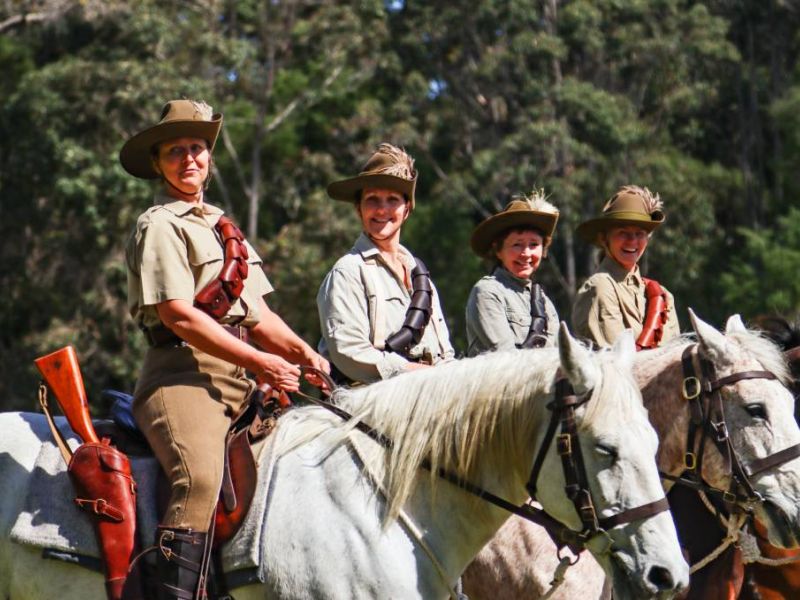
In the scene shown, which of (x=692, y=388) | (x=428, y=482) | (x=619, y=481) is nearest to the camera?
(x=619, y=481)

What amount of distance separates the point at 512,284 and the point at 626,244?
89cm

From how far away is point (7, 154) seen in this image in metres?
33.4

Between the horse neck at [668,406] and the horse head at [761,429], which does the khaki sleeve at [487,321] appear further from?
the horse head at [761,429]

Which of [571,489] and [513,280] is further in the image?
[513,280]

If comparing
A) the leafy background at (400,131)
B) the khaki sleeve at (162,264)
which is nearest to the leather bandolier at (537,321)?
the khaki sleeve at (162,264)

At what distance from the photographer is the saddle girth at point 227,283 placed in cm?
630

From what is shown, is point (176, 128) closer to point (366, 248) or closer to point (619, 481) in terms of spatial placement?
point (366, 248)

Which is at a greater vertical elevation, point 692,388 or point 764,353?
point 764,353

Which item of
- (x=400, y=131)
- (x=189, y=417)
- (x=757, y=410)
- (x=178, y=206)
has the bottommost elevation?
(x=757, y=410)

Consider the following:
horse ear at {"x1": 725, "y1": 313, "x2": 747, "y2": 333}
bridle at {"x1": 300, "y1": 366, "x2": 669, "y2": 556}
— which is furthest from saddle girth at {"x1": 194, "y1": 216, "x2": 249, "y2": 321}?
horse ear at {"x1": 725, "y1": 313, "x2": 747, "y2": 333}

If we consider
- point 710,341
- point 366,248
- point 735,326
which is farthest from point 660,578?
point 366,248

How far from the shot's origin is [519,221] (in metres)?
9.18

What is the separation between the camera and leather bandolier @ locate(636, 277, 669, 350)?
9102mm

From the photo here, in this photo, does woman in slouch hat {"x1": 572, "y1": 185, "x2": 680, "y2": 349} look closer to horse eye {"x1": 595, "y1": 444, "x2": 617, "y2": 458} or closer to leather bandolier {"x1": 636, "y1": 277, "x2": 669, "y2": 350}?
leather bandolier {"x1": 636, "y1": 277, "x2": 669, "y2": 350}
